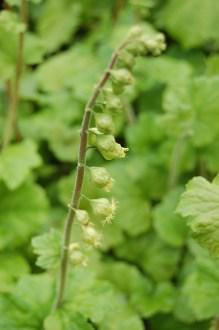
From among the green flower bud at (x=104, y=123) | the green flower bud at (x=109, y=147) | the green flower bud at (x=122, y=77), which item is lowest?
the green flower bud at (x=109, y=147)

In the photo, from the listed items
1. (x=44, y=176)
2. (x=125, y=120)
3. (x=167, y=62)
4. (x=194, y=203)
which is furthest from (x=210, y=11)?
(x=194, y=203)

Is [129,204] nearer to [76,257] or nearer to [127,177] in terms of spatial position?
[127,177]

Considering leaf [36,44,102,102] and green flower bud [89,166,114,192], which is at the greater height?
green flower bud [89,166,114,192]

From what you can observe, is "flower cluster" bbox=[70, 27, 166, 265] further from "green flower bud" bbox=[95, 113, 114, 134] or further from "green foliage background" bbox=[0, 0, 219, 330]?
"green foliage background" bbox=[0, 0, 219, 330]

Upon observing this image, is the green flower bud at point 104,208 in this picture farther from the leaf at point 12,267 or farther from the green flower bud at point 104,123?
the leaf at point 12,267

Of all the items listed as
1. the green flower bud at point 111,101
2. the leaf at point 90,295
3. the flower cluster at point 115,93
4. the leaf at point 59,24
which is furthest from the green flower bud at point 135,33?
the leaf at point 59,24

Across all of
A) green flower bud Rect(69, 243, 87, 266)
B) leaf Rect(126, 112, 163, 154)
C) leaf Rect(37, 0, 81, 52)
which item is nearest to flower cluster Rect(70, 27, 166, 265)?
green flower bud Rect(69, 243, 87, 266)

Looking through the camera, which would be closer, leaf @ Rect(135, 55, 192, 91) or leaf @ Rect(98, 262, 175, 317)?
leaf @ Rect(98, 262, 175, 317)
